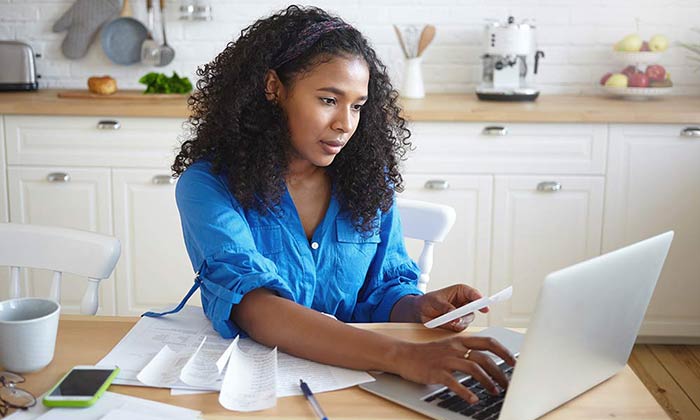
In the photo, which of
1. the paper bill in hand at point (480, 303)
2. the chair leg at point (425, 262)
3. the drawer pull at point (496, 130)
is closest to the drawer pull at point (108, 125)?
the drawer pull at point (496, 130)

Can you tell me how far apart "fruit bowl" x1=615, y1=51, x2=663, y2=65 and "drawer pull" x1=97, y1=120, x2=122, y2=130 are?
1.97 metres

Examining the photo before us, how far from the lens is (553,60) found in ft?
12.4

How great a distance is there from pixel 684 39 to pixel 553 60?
1.78 feet

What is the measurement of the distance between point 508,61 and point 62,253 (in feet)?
7.38

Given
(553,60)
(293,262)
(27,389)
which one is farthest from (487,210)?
(27,389)

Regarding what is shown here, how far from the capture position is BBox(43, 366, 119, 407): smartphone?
118 centimetres

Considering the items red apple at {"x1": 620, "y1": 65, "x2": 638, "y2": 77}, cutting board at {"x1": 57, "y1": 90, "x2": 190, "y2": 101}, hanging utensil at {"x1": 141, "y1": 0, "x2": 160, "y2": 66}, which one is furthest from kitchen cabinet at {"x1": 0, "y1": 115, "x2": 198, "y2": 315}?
red apple at {"x1": 620, "y1": 65, "x2": 638, "y2": 77}

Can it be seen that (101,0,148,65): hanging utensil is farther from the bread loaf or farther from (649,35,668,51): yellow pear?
(649,35,668,51): yellow pear

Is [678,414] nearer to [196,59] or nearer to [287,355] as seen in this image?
[287,355]

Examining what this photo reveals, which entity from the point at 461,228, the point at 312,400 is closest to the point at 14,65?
the point at 461,228

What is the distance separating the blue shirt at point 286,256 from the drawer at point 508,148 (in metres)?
1.43

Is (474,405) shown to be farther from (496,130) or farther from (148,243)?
(148,243)

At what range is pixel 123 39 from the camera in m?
3.80

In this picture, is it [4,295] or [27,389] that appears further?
[4,295]
